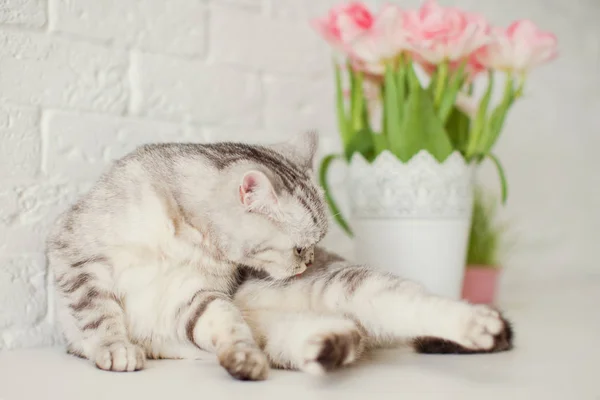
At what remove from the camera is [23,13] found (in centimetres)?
99

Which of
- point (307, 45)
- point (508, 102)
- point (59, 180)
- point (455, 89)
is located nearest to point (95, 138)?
point (59, 180)

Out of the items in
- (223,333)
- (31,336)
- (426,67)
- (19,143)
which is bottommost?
(31,336)

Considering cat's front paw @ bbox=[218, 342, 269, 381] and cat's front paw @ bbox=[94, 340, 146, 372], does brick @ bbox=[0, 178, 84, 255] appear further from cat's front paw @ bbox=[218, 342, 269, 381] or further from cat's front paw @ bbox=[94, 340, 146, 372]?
cat's front paw @ bbox=[218, 342, 269, 381]

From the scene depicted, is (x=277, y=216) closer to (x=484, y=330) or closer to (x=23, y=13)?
(x=484, y=330)

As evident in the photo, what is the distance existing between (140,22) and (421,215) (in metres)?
0.66

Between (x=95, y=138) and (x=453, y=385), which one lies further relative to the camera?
→ (x=95, y=138)

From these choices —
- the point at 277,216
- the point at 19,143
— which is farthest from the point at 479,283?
the point at 19,143

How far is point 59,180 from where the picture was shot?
3.40 feet

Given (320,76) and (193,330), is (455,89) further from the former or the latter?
(193,330)

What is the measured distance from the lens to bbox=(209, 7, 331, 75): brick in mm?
1252

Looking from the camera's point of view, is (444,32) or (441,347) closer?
(441,347)

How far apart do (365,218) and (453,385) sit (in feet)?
1.63

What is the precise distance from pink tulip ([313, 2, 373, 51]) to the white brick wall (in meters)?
0.23

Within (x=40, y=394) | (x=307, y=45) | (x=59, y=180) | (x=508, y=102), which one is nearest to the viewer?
(x=40, y=394)
